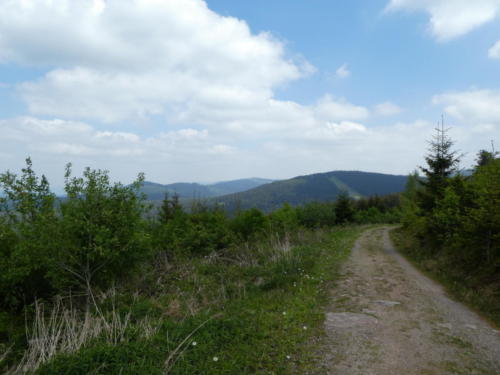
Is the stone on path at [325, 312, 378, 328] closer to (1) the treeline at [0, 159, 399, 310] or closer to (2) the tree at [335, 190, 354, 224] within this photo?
(1) the treeline at [0, 159, 399, 310]

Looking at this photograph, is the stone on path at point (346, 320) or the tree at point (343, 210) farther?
the tree at point (343, 210)

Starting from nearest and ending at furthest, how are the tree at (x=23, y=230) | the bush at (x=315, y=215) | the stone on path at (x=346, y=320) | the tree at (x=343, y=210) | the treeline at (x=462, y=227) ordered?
1. the stone on path at (x=346, y=320)
2. the tree at (x=23, y=230)
3. the treeline at (x=462, y=227)
4. the bush at (x=315, y=215)
5. the tree at (x=343, y=210)

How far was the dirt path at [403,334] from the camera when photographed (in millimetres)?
4141

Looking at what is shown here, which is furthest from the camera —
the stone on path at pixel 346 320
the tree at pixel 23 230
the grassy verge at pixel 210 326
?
the tree at pixel 23 230

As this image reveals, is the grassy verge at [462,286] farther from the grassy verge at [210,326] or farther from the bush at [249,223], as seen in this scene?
the bush at [249,223]

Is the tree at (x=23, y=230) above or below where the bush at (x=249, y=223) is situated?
above

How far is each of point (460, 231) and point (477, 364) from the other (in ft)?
22.9

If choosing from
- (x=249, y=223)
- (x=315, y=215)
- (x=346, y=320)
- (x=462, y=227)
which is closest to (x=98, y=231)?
(x=346, y=320)

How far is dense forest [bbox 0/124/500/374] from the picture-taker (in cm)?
436

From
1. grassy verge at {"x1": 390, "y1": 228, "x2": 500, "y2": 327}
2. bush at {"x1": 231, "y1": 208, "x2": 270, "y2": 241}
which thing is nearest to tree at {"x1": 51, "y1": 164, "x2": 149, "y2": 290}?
grassy verge at {"x1": 390, "y1": 228, "x2": 500, "y2": 327}

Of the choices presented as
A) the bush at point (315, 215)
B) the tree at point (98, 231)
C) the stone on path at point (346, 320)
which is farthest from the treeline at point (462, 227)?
the bush at point (315, 215)

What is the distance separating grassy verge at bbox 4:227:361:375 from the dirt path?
53 centimetres

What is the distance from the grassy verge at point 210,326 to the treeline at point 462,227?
4239 mm

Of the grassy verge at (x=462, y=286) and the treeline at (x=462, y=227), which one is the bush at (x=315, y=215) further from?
the grassy verge at (x=462, y=286)
